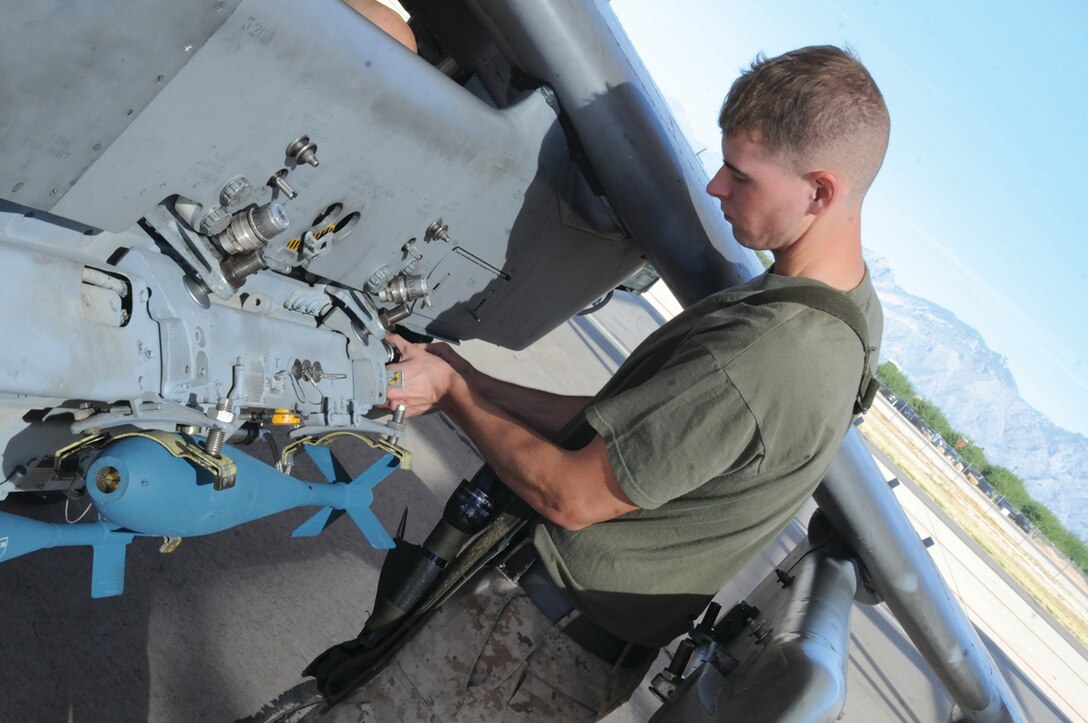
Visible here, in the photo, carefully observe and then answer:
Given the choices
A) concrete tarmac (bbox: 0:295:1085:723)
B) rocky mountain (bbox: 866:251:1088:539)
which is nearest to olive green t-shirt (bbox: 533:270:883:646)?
concrete tarmac (bbox: 0:295:1085:723)

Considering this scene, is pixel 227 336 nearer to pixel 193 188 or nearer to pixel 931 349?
pixel 193 188

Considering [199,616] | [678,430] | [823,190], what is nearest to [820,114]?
[823,190]

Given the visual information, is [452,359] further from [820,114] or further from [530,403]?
[820,114]

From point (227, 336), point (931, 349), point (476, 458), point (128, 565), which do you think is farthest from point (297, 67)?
point (931, 349)

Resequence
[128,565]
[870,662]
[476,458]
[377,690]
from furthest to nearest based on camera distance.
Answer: [870,662]
[476,458]
[128,565]
[377,690]

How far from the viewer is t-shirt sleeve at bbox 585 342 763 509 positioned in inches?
64.2

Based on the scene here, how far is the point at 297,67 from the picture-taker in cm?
165

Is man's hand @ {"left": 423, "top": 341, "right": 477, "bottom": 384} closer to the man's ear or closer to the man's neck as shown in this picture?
the man's neck

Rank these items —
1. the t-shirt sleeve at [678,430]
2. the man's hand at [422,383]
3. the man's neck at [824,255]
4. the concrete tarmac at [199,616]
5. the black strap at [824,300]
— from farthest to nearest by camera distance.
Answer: the concrete tarmac at [199,616]
the man's hand at [422,383]
the man's neck at [824,255]
the black strap at [824,300]
the t-shirt sleeve at [678,430]

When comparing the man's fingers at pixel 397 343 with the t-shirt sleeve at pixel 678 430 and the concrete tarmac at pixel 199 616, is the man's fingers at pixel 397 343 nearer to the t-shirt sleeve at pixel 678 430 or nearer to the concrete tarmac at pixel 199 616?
the t-shirt sleeve at pixel 678 430

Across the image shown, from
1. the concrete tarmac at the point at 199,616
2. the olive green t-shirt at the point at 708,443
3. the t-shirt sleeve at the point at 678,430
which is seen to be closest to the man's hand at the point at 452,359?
the olive green t-shirt at the point at 708,443

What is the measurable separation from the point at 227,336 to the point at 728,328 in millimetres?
1113

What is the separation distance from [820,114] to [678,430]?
715mm

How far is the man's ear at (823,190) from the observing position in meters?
1.75
